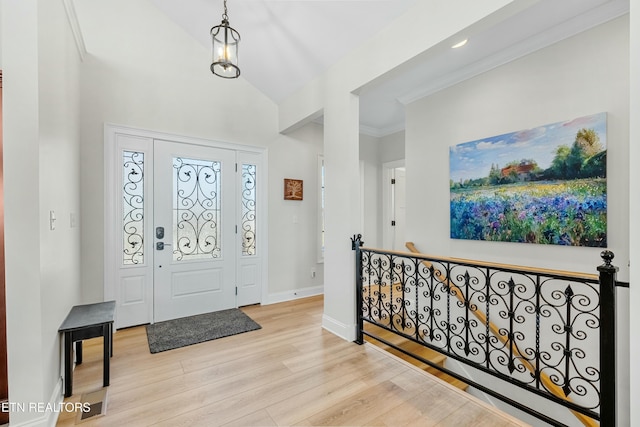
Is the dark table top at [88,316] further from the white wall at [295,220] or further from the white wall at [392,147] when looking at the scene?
the white wall at [392,147]

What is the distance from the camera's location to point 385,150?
5289 mm

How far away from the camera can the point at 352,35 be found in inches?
107

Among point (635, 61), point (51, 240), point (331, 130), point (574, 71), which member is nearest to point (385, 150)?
point (331, 130)

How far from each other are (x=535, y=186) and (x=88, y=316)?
4.06 metres

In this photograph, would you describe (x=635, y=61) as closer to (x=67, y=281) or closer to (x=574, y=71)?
(x=574, y=71)

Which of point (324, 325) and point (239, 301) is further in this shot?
point (239, 301)

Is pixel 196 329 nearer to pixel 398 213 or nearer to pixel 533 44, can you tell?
pixel 398 213

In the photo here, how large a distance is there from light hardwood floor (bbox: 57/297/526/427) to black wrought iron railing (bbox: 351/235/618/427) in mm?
259

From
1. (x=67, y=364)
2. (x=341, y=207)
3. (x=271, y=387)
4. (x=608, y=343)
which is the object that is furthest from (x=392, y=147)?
(x=67, y=364)

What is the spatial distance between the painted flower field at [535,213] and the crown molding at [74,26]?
4.01m

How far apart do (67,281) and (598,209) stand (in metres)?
4.37

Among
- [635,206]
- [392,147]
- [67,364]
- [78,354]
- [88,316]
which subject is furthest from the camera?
[392,147]

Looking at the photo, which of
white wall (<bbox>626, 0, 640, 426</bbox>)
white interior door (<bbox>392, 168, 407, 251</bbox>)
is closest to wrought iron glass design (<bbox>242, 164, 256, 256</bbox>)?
white interior door (<bbox>392, 168, 407, 251</bbox>)

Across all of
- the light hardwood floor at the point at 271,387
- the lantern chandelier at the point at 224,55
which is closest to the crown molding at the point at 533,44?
the lantern chandelier at the point at 224,55
